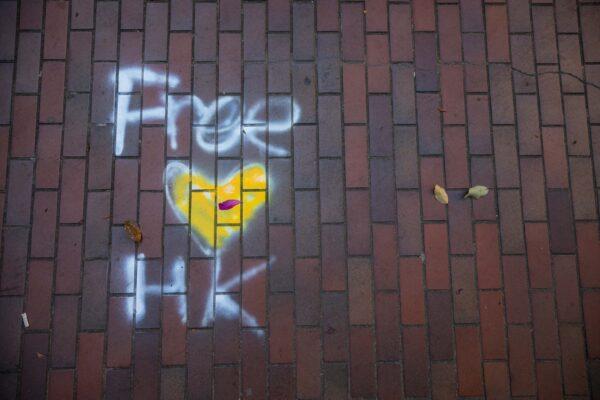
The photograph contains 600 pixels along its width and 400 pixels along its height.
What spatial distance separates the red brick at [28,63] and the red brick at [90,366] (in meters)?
1.46

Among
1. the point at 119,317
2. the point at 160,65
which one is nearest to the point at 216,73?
the point at 160,65

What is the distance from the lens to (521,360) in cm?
262

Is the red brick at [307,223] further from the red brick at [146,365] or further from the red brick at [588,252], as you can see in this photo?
the red brick at [588,252]

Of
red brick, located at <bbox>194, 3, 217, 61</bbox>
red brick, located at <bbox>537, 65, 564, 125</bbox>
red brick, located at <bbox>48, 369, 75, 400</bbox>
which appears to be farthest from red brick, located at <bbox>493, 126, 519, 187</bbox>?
red brick, located at <bbox>48, 369, 75, 400</bbox>

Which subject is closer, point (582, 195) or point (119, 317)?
point (119, 317)

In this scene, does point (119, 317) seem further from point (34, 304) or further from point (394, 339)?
point (394, 339)

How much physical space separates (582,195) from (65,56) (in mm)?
3126

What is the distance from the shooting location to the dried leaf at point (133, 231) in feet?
8.70

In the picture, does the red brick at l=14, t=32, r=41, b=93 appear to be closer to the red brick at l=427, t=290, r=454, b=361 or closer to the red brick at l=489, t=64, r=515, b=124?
the red brick at l=427, t=290, r=454, b=361

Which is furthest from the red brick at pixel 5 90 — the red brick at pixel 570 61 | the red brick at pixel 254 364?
the red brick at pixel 570 61

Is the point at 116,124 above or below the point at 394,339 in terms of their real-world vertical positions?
above

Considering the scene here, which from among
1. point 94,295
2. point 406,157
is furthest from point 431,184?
point 94,295

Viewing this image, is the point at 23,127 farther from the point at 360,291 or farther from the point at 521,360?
the point at 521,360

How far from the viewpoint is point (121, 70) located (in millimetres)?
2818
